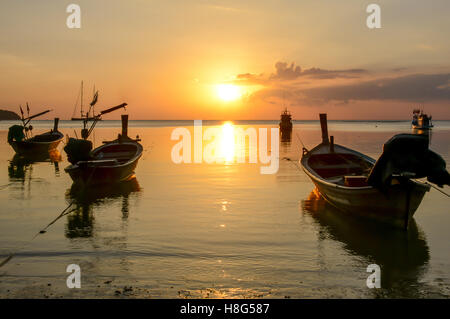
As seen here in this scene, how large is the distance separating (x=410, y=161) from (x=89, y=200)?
13.7 m

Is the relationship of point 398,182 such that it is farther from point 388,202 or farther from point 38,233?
point 38,233

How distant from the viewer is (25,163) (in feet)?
108

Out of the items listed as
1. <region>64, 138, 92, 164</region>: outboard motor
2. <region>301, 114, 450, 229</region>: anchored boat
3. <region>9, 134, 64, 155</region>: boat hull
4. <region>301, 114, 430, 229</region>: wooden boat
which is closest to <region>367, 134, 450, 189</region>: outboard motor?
<region>301, 114, 450, 229</region>: anchored boat

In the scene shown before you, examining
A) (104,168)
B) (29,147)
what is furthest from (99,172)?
(29,147)

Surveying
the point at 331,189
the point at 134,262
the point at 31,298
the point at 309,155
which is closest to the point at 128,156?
the point at 309,155

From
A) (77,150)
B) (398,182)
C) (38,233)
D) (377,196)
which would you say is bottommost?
(38,233)

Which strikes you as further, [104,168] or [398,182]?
[104,168]

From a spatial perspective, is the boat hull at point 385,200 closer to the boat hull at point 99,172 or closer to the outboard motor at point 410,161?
the outboard motor at point 410,161

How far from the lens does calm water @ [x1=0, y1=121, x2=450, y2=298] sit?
8.58 meters

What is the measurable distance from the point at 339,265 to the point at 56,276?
6.88 meters

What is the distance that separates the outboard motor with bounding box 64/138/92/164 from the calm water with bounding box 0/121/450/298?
183 cm

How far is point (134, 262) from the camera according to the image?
10156 millimetres

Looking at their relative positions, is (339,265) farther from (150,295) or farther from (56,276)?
(56,276)
